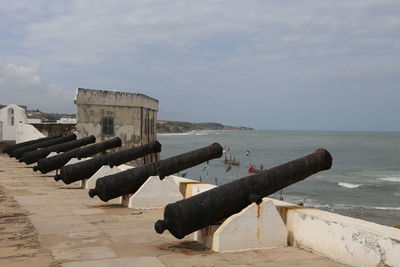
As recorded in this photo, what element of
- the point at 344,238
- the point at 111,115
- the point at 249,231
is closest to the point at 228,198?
the point at 249,231

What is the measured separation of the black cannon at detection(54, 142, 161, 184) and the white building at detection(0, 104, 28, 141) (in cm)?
2339

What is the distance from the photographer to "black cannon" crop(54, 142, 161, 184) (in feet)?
30.7

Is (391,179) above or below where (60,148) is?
below

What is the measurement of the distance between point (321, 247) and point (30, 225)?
12.2 ft

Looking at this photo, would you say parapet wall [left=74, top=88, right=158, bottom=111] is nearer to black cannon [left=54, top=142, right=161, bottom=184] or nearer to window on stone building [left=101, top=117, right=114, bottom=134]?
window on stone building [left=101, top=117, right=114, bottom=134]

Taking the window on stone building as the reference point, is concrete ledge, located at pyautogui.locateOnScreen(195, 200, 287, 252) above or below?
below

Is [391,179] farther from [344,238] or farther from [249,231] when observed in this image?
[344,238]

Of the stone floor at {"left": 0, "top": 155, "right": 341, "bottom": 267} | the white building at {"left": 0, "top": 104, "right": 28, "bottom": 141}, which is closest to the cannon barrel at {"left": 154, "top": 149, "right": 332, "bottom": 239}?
the stone floor at {"left": 0, "top": 155, "right": 341, "bottom": 267}

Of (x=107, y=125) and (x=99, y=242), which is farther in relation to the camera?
(x=107, y=125)

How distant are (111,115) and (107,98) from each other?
87 cm

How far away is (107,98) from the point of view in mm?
24672

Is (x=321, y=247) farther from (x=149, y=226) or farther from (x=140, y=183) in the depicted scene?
(x=140, y=183)

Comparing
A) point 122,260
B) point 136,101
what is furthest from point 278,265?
point 136,101

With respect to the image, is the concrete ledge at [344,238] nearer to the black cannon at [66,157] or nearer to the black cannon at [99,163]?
the black cannon at [99,163]
